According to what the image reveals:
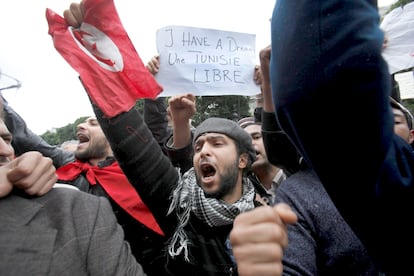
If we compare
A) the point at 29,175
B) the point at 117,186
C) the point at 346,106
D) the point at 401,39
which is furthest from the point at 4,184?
the point at 401,39

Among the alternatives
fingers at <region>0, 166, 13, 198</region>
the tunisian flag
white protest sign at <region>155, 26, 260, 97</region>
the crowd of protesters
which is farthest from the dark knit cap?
fingers at <region>0, 166, 13, 198</region>

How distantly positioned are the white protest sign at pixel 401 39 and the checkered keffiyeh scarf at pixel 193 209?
1221 millimetres

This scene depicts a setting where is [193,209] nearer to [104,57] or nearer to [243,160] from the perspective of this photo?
[243,160]

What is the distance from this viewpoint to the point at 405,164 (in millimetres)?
575

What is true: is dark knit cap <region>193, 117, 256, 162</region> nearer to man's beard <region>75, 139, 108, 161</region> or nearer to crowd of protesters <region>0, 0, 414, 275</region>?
crowd of protesters <region>0, 0, 414, 275</region>

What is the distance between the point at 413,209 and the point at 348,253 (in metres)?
0.57

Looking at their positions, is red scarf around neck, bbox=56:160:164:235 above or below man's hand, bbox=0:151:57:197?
below

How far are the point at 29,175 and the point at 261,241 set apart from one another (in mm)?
921

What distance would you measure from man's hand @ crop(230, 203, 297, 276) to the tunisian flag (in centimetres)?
127

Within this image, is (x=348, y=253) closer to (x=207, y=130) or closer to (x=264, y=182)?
(x=207, y=130)

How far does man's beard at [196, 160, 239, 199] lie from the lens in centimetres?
222

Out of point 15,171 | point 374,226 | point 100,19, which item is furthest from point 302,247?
point 100,19

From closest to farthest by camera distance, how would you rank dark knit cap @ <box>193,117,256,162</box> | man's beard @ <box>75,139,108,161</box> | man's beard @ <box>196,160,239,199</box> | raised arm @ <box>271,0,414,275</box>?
raised arm @ <box>271,0,414,275</box> < man's beard @ <box>196,160,239,199</box> < dark knit cap @ <box>193,117,256,162</box> < man's beard @ <box>75,139,108,161</box>

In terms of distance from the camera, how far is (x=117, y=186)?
7.81 ft
